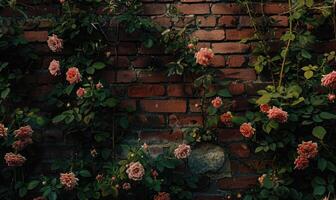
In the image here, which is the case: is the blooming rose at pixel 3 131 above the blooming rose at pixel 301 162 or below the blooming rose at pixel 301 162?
above

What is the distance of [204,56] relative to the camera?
9.75ft

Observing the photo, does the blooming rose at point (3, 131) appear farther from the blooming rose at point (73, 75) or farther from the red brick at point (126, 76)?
the red brick at point (126, 76)

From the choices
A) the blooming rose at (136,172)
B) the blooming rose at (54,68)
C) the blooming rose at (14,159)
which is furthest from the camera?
the blooming rose at (54,68)

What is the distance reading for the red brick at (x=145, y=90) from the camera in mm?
3117

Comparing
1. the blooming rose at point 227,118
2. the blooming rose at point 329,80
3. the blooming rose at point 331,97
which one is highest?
the blooming rose at point 329,80

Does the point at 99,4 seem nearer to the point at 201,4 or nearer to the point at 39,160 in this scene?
the point at 201,4

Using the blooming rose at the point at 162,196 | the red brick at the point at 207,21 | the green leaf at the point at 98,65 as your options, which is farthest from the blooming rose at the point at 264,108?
the green leaf at the point at 98,65

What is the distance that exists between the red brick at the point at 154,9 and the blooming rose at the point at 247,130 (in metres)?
0.86

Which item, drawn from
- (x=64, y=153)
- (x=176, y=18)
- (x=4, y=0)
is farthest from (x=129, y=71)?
(x=4, y=0)

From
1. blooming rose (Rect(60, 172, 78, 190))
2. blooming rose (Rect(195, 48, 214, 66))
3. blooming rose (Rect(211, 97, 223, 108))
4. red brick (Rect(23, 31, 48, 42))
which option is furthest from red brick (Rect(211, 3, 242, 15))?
blooming rose (Rect(60, 172, 78, 190))

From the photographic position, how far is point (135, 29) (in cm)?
311

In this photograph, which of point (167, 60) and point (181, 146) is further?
point (167, 60)

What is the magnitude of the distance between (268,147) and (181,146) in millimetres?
504

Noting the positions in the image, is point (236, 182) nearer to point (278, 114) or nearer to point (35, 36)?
point (278, 114)
